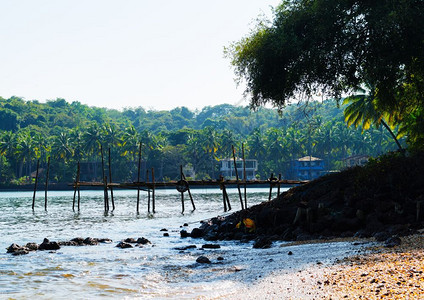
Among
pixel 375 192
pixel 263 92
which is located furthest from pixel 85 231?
pixel 375 192

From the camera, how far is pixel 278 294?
9930 millimetres

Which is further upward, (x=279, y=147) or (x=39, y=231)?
(x=279, y=147)

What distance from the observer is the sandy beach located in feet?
28.6

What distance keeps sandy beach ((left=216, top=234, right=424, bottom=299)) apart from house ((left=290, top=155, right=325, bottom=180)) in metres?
102

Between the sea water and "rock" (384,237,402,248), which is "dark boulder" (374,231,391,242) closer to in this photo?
the sea water

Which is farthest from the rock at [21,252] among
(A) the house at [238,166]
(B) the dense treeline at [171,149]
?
(A) the house at [238,166]

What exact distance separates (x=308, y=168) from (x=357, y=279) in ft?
348

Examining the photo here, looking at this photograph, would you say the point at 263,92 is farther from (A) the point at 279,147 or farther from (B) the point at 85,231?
(A) the point at 279,147

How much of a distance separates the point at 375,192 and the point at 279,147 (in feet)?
307

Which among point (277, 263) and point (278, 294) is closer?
point (278, 294)

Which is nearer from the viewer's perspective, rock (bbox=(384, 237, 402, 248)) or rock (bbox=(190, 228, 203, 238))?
rock (bbox=(384, 237, 402, 248))

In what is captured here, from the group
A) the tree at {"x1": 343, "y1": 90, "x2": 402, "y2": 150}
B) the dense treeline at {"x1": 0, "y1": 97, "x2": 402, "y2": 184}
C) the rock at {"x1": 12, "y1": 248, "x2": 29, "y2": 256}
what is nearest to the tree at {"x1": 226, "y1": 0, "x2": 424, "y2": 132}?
the rock at {"x1": 12, "y1": 248, "x2": 29, "y2": 256}

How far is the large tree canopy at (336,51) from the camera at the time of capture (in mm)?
19797

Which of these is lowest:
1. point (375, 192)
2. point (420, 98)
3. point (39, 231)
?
point (39, 231)
